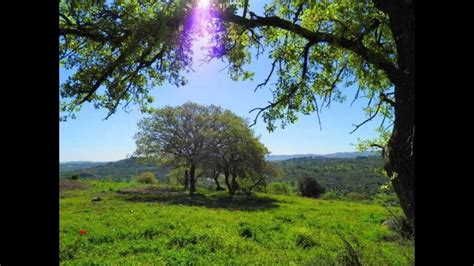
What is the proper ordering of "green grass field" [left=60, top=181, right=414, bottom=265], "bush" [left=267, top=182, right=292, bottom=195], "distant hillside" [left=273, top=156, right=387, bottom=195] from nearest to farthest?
"green grass field" [left=60, top=181, right=414, bottom=265], "bush" [left=267, top=182, right=292, bottom=195], "distant hillside" [left=273, top=156, right=387, bottom=195]

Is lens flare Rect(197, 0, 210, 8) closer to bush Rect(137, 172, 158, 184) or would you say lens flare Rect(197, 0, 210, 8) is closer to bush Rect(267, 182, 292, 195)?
bush Rect(267, 182, 292, 195)

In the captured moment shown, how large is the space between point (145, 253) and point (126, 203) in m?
16.5

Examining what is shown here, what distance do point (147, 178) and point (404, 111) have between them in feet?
179

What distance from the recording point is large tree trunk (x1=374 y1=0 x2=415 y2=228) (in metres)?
5.36

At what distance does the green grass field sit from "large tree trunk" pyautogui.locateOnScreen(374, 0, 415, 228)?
143 centimetres

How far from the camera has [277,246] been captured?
55.6 feet

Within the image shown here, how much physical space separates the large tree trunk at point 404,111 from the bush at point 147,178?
53536 millimetres

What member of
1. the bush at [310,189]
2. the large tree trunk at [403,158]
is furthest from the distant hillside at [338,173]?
the large tree trunk at [403,158]

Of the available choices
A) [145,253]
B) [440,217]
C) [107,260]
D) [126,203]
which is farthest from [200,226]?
[440,217]

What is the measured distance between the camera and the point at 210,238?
55.9 ft

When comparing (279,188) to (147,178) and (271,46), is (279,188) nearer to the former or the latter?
(147,178)

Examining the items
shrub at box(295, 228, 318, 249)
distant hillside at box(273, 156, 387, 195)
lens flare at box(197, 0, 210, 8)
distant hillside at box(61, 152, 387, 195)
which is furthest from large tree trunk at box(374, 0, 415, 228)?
distant hillside at box(273, 156, 387, 195)

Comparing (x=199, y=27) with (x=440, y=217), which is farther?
(x=199, y=27)
